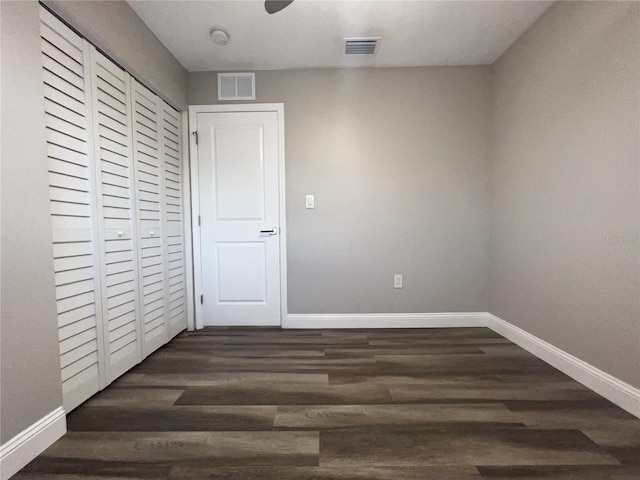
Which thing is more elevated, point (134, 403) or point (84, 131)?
point (84, 131)

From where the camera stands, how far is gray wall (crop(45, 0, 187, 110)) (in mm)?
1587

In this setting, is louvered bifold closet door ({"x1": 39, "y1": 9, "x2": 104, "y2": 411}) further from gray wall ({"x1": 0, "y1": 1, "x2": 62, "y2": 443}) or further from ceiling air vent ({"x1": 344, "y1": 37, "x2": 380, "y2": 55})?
ceiling air vent ({"x1": 344, "y1": 37, "x2": 380, "y2": 55})

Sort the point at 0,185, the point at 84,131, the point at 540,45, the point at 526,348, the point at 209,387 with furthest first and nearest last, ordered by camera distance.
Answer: the point at 526,348, the point at 540,45, the point at 209,387, the point at 84,131, the point at 0,185

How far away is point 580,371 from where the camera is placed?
6.09ft

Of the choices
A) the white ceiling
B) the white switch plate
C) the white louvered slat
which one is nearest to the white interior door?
the white switch plate

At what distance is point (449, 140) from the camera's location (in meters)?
2.83

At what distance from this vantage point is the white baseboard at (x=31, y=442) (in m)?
1.18

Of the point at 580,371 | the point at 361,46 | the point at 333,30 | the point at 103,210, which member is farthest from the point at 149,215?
the point at 580,371

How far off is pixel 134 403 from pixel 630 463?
2316 mm

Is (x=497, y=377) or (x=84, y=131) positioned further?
(x=497, y=377)

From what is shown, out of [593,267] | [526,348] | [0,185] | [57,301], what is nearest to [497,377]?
[526,348]

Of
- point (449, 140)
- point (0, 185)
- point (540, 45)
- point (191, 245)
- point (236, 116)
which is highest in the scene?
point (540, 45)

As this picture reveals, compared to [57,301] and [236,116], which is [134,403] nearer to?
[57,301]

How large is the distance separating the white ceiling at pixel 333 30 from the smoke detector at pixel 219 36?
0.04 m
